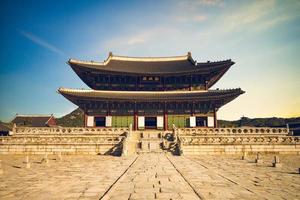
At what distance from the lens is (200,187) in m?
6.76

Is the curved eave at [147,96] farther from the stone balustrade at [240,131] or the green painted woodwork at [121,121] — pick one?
the stone balustrade at [240,131]

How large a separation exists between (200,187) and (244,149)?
43.9ft

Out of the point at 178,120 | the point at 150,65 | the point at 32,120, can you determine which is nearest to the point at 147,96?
the point at 178,120

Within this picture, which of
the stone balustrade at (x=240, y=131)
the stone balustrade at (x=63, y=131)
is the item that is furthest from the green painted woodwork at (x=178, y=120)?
the stone balustrade at (x=63, y=131)

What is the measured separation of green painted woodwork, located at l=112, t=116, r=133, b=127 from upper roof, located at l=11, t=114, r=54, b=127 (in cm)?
3247

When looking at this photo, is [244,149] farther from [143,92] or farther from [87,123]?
[87,123]

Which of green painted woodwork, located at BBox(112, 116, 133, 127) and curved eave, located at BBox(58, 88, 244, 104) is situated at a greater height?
curved eave, located at BBox(58, 88, 244, 104)

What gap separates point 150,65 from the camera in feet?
114

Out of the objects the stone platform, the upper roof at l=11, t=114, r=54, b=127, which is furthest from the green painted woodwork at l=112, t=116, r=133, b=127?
the upper roof at l=11, t=114, r=54, b=127

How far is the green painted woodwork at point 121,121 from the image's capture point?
90.9 feet

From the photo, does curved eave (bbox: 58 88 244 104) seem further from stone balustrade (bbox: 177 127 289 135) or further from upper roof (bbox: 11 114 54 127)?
upper roof (bbox: 11 114 54 127)

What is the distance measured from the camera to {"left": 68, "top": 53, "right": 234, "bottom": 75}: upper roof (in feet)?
92.3

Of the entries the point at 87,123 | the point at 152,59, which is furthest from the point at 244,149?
the point at 152,59

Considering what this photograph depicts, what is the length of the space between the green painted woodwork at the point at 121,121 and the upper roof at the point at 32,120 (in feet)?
107
